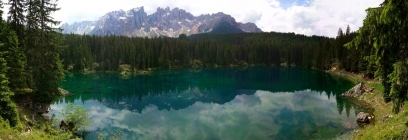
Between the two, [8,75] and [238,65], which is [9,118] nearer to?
[8,75]

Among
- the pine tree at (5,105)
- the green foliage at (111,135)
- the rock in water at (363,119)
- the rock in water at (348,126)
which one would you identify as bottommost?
the green foliage at (111,135)

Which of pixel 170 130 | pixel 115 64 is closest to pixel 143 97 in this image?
pixel 170 130

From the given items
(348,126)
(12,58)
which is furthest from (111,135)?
(348,126)

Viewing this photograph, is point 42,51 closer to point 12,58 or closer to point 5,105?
point 12,58

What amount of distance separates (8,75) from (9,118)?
711cm

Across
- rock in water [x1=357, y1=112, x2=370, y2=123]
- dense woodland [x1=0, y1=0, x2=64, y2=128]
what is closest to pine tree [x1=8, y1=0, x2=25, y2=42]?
dense woodland [x1=0, y1=0, x2=64, y2=128]

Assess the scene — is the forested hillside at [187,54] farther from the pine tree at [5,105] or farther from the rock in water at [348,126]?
the pine tree at [5,105]

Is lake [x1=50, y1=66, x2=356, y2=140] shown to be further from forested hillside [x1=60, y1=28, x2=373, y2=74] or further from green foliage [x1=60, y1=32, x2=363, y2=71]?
green foliage [x1=60, y1=32, x2=363, y2=71]

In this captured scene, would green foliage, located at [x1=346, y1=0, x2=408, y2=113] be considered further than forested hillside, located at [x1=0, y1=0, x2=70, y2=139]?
No

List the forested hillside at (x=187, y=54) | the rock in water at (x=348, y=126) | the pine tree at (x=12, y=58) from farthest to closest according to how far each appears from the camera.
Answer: the forested hillside at (x=187, y=54) < the rock in water at (x=348, y=126) < the pine tree at (x=12, y=58)

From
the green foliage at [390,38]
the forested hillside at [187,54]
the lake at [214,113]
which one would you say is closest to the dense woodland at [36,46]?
the lake at [214,113]

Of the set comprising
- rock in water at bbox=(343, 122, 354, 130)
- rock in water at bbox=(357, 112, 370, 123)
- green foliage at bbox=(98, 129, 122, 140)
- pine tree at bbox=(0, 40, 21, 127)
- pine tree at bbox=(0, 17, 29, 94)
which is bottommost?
green foliage at bbox=(98, 129, 122, 140)

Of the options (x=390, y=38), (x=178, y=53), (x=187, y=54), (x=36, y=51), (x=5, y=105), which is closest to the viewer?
(x=390, y=38)

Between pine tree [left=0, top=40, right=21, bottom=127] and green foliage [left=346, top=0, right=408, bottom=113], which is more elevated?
green foliage [left=346, top=0, right=408, bottom=113]
